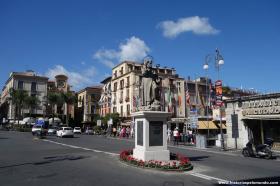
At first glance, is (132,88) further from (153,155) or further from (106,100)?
(153,155)

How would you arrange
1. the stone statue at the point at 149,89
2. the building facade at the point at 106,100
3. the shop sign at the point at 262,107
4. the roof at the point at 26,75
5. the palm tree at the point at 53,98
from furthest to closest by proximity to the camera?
the roof at the point at 26,75 < the palm tree at the point at 53,98 < the building facade at the point at 106,100 < the shop sign at the point at 262,107 < the stone statue at the point at 149,89

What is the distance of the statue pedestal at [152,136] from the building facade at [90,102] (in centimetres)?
7176

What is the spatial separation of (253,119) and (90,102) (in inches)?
2589

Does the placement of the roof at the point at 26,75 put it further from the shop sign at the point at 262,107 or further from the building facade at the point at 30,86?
the shop sign at the point at 262,107

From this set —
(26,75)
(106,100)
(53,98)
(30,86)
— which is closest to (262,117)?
(106,100)

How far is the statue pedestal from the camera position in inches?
511

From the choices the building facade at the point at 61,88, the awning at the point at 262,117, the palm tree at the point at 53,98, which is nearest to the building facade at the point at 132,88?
the palm tree at the point at 53,98

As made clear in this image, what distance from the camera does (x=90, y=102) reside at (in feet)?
282

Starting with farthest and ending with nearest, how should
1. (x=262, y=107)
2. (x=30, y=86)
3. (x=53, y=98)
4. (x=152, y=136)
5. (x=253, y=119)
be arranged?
(x=30, y=86)
(x=53, y=98)
(x=253, y=119)
(x=262, y=107)
(x=152, y=136)

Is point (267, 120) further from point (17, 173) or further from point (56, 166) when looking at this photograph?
point (17, 173)

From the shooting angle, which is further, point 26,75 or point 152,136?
point 26,75

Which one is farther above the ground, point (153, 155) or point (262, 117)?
point (262, 117)

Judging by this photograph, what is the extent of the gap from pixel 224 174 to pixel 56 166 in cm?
701

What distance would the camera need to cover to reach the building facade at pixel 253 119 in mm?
22688
